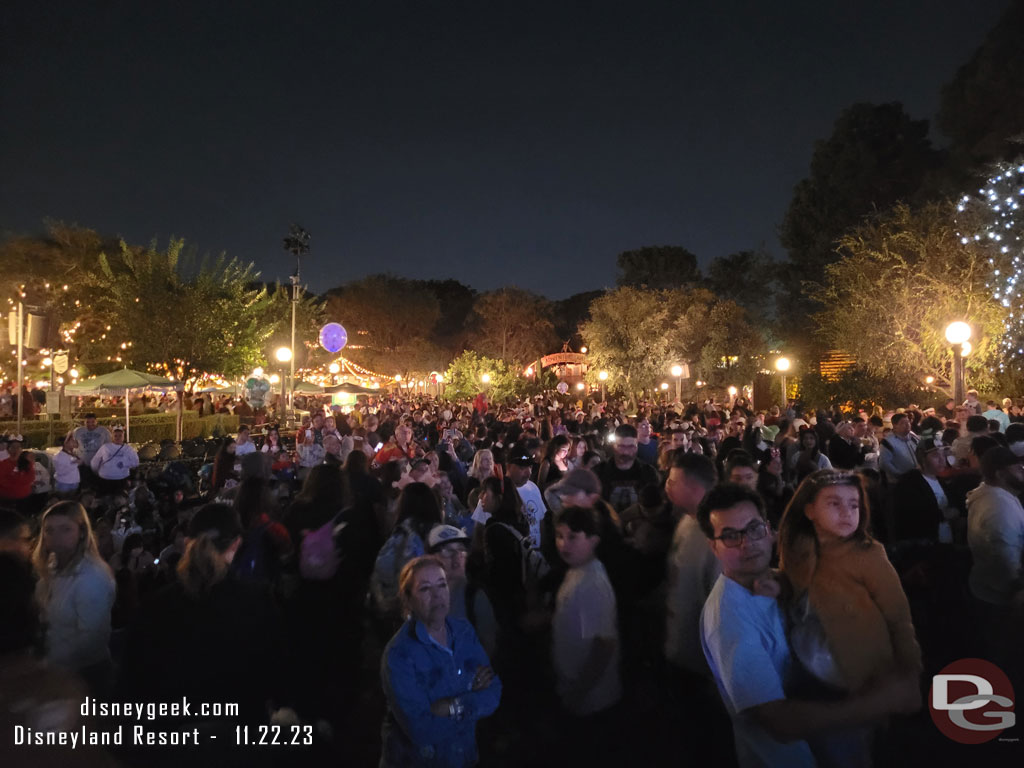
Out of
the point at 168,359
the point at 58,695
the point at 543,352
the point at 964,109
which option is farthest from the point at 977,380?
the point at 543,352

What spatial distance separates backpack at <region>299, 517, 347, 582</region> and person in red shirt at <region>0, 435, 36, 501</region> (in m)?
5.47

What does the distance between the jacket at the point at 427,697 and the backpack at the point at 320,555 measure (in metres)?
→ 1.49

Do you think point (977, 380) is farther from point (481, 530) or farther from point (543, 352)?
point (543, 352)

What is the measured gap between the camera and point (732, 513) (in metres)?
2.38

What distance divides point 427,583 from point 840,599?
1472 millimetres

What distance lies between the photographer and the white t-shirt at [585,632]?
2930 mm

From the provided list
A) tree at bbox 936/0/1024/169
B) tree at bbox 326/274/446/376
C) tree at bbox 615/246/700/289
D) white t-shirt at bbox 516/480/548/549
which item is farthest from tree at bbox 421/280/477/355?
white t-shirt at bbox 516/480/548/549

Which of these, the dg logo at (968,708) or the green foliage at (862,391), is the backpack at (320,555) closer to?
the dg logo at (968,708)

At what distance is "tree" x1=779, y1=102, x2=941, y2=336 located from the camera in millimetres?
34125

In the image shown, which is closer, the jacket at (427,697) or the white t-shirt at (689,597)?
the jacket at (427,697)

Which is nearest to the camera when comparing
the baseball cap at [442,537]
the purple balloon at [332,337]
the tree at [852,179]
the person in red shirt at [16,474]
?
the baseball cap at [442,537]

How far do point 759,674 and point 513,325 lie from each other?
51.8 metres

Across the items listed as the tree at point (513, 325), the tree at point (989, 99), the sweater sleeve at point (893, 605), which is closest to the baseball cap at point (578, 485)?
the sweater sleeve at point (893, 605)

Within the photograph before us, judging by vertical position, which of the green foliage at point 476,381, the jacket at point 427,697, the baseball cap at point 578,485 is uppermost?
the green foliage at point 476,381
